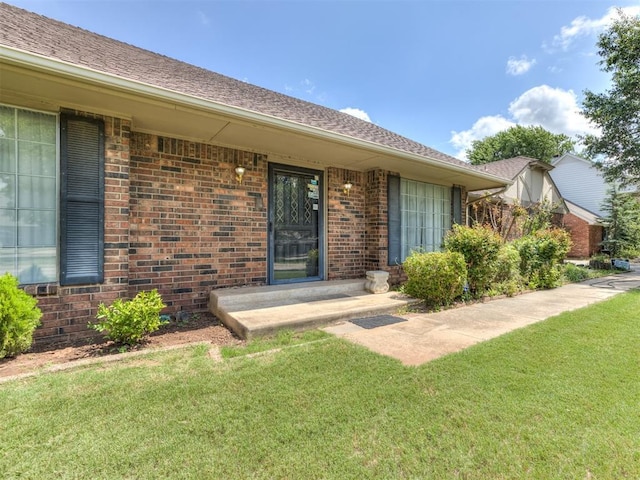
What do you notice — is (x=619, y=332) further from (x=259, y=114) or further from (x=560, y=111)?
(x=560, y=111)

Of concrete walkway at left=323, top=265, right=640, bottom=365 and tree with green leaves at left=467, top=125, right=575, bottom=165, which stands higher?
tree with green leaves at left=467, top=125, right=575, bottom=165

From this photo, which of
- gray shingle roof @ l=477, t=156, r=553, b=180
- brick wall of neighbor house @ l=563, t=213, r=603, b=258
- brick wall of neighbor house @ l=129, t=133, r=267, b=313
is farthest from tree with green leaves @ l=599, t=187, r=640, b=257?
brick wall of neighbor house @ l=129, t=133, r=267, b=313

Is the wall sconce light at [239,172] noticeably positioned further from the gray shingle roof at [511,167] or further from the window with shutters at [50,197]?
the gray shingle roof at [511,167]

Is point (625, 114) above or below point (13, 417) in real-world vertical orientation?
above

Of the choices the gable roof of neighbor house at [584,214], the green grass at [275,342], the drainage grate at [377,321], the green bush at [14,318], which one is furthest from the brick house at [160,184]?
the gable roof of neighbor house at [584,214]

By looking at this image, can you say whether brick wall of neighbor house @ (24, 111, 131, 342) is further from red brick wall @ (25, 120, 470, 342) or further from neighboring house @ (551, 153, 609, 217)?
neighboring house @ (551, 153, 609, 217)

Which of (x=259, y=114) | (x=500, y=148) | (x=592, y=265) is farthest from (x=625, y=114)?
(x=500, y=148)

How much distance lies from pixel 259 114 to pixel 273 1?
188 inches

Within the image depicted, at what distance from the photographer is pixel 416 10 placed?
7.74m

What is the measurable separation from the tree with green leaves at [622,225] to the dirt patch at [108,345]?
20.1m

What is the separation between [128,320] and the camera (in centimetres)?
322

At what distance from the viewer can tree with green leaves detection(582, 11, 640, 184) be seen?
34.9 feet

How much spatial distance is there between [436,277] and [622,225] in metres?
17.1

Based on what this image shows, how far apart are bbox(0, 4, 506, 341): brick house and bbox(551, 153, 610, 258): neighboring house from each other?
17883 millimetres
